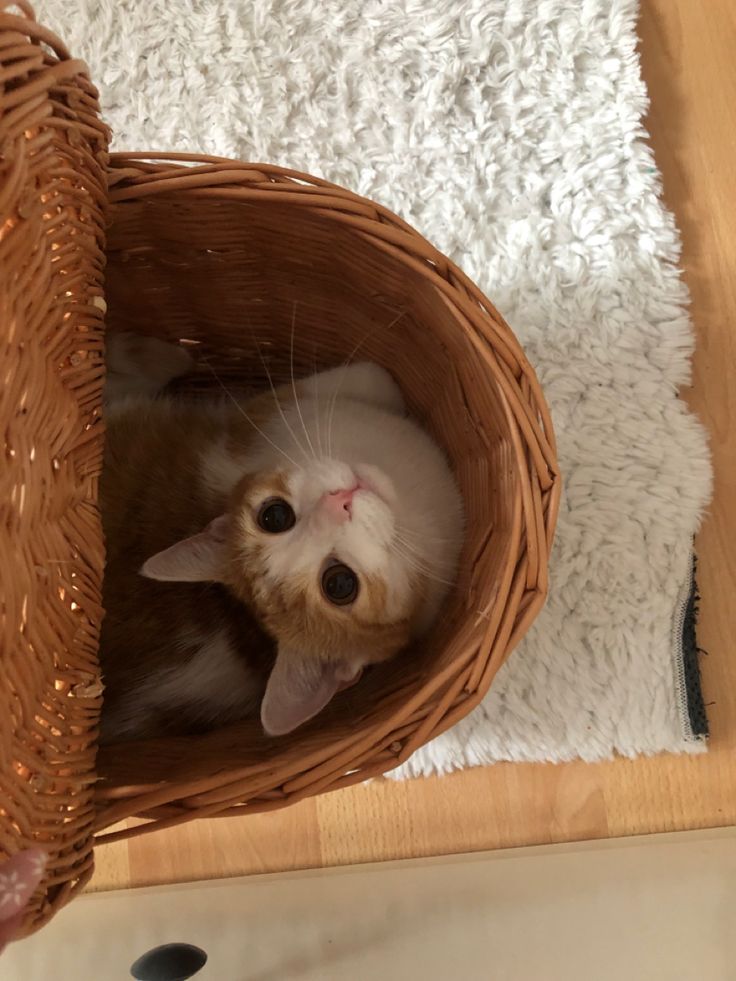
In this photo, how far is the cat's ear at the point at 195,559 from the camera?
1.03 meters

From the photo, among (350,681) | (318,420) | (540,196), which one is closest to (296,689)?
(350,681)

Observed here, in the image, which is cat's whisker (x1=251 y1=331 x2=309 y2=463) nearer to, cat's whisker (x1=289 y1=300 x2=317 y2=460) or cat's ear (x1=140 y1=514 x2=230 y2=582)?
cat's whisker (x1=289 y1=300 x2=317 y2=460)

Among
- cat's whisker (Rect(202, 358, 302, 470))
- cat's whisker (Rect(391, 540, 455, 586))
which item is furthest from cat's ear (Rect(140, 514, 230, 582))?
cat's whisker (Rect(391, 540, 455, 586))

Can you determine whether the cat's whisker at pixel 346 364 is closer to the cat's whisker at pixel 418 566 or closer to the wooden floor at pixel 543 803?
the cat's whisker at pixel 418 566

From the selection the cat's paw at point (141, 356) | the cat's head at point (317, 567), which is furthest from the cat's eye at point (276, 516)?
the cat's paw at point (141, 356)

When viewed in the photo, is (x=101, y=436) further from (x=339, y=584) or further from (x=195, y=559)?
(x=339, y=584)

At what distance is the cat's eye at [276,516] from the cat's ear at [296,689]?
0.16 m

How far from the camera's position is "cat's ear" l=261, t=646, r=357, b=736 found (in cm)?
96

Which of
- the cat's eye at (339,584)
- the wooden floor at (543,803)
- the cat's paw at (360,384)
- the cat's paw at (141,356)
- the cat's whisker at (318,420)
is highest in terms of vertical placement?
the cat's paw at (141,356)

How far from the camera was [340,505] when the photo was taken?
1023 millimetres

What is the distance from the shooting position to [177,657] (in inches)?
45.2

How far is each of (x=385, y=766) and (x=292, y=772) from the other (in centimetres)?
10

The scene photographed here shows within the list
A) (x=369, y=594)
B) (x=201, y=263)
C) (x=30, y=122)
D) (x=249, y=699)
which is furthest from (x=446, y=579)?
(x=30, y=122)

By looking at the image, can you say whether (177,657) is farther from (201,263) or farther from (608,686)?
(608,686)
